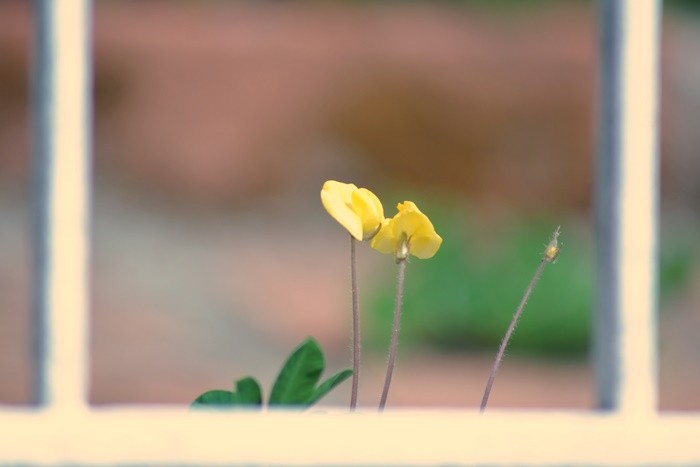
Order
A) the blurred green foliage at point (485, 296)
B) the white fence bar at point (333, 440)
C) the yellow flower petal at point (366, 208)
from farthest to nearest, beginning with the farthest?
the blurred green foliage at point (485, 296), the yellow flower petal at point (366, 208), the white fence bar at point (333, 440)

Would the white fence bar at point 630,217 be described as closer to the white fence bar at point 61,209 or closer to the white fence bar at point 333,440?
the white fence bar at point 333,440

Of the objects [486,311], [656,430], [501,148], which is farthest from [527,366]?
[656,430]

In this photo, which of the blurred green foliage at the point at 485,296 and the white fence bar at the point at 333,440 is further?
the blurred green foliage at the point at 485,296

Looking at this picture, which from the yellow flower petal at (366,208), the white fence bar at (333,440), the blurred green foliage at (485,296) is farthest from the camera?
the blurred green foliage at (485,296)

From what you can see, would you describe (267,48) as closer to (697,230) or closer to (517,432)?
(697,230)

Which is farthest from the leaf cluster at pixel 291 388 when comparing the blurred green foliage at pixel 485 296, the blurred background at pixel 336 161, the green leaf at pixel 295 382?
the blurred background at pixel 336 161

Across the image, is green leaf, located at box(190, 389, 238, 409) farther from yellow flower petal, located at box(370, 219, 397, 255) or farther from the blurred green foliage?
the blurred green foliage

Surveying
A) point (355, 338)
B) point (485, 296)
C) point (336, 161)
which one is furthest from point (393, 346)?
point (336, 161)
